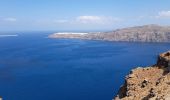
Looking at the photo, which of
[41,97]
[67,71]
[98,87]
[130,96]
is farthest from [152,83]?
[67,71]

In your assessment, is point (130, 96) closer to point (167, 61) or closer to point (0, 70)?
point (167, 61)

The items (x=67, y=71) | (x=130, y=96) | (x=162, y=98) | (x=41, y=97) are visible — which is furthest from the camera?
(x=67, y=71)

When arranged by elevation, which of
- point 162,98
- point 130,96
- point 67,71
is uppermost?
point 162,98

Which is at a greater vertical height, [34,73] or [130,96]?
[130,96]

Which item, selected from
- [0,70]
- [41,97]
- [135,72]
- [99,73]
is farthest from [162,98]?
[0,70]

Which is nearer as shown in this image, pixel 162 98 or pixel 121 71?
pixel 162 98

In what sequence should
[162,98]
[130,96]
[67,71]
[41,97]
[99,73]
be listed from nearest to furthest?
1. [162,98]
2. [130,96]
3. [41,97]
4. [99,73]
5. [67,71]
